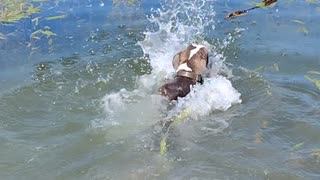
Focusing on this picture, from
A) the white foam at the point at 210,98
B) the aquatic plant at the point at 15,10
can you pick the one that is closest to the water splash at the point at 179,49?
the white foam at the point at 210,98

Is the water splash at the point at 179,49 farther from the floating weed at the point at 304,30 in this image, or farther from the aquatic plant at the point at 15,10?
the aquatic plant at the point at 15,10

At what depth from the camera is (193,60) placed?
7.26 metres

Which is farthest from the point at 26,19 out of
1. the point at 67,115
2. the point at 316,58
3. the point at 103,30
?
the point at 316,58

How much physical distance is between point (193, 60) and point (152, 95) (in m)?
0.76

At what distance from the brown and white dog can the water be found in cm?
14

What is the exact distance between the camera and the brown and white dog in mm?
6746

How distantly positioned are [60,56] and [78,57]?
0.91 ft

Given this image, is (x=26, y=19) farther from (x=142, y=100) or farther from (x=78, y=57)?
(x=142, y=100)

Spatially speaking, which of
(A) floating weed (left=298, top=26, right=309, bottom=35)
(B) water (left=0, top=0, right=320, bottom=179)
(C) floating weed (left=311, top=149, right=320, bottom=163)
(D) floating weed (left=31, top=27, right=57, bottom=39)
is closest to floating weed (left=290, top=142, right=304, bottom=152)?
(B) water (left=0, top=0, right=320, bottom=179)

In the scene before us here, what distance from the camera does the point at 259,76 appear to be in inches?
295

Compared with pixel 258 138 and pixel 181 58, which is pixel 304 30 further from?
pixel 258 138

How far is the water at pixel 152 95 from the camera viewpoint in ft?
17.6

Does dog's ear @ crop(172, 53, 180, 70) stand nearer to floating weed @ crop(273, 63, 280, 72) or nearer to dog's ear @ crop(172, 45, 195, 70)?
dog's ear @ crop(172, 45, 195, 70)

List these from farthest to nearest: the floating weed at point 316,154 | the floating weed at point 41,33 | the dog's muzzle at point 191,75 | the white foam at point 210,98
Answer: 1. the floating weed at point 41,33
2. the dog's muzzle at point 191,75
3. the white foam at point 210,98
4. the floating weed at point 316,154
